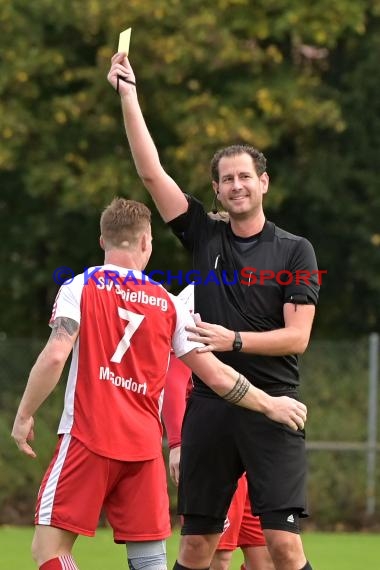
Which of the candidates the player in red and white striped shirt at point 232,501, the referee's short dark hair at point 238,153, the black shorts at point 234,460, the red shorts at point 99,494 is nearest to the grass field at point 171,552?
the player in red and white striped shirt at point 232,501

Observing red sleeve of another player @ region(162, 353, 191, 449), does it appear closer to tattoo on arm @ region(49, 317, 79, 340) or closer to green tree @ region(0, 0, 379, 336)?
tattoo on arm @ region(49, 317, 79, 340)

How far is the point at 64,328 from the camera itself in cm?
528

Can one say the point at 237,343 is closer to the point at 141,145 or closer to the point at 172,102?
the point at 141,145

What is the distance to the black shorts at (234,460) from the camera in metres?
5.75

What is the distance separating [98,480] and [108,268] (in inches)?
37.1

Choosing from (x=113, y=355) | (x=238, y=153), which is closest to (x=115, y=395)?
(x=113, y=355)

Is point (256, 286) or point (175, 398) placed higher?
point (256, 286)

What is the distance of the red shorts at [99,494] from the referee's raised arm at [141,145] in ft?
4.02

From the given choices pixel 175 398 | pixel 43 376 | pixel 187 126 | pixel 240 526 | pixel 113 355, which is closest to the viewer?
pixel 43 376

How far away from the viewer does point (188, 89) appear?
1559cm

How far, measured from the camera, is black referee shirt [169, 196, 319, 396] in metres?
5.77

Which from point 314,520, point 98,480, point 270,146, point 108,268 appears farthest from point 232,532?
point 270,146

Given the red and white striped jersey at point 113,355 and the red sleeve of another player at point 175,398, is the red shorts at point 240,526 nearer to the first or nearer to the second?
the red sleeve of another player at point 175,398

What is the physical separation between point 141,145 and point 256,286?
856 millimetres
